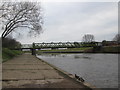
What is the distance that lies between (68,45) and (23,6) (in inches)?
2084

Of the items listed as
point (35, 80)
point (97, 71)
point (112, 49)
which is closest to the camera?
point (35, 80)

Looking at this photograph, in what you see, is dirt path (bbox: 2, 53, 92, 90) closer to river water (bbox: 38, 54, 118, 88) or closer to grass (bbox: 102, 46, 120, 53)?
river water (bbox: 38, 54, 118, 88)

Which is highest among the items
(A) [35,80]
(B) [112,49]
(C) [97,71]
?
(A) [35,80]

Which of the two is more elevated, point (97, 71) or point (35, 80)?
point (35, 80)

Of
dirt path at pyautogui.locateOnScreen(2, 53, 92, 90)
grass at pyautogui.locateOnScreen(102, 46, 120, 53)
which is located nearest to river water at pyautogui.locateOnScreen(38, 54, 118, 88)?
dirt path at pyautogui.locateOnScreen(2, 53, 92, 90)

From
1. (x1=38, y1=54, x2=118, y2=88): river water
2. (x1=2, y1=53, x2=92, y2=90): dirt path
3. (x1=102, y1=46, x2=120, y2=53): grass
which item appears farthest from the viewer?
(x1=102, y1=46, x2=120, y2=53): grass

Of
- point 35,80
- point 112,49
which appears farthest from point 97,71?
point 112,49

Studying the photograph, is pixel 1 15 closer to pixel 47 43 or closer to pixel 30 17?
pixel 30 17

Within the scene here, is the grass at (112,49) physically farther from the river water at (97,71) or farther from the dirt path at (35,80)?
the dirt path at (35,80)

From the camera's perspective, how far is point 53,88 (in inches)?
254

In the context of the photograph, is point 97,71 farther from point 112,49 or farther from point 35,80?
point 112,49

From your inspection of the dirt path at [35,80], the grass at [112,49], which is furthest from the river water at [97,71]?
the grass at [112,49]

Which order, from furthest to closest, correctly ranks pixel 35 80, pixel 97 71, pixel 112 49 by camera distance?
pixel 112 49, pixel 97 71, pixel 35 80

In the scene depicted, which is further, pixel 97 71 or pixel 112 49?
pixel 112 49
